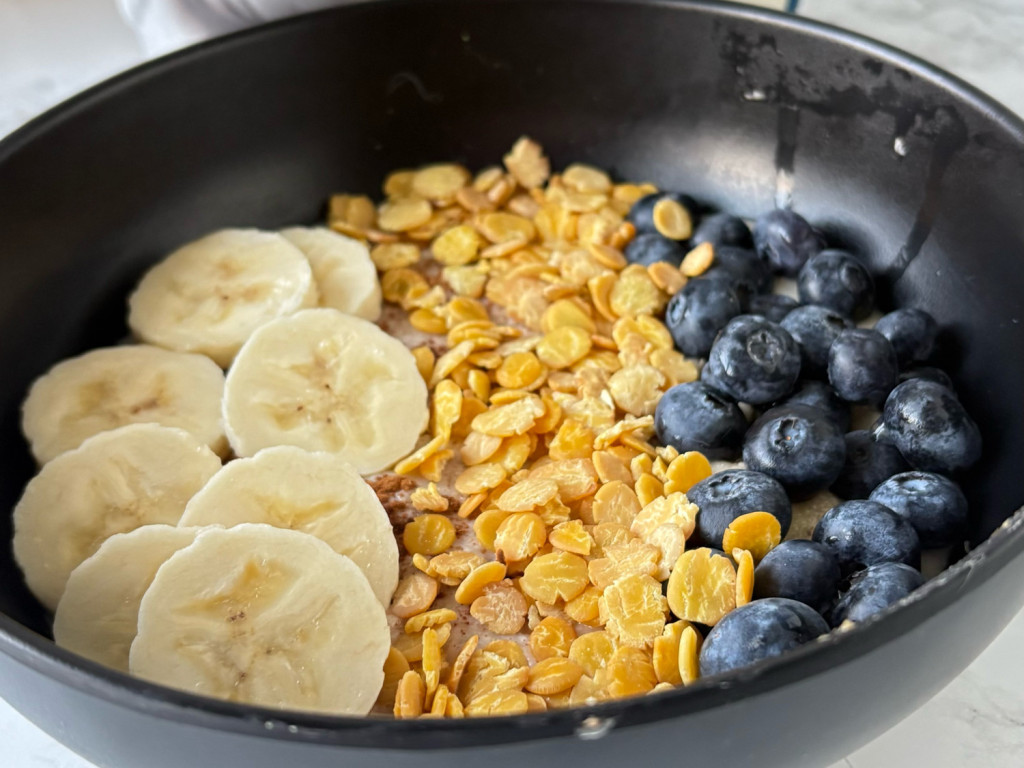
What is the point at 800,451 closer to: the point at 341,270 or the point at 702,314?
the point at 702,314

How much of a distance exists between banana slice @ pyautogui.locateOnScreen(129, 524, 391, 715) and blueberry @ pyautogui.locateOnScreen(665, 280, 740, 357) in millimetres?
521

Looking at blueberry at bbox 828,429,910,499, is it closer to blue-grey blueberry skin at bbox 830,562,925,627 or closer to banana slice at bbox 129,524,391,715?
blue-grey blueberry skin at bbox 830,562,925,627

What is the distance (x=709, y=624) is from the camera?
86 centimetres

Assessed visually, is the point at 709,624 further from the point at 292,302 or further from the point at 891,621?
the point at 292,302

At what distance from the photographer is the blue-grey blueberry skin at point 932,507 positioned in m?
0.91

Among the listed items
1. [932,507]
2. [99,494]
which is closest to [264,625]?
[99,494]

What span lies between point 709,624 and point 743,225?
0.61m

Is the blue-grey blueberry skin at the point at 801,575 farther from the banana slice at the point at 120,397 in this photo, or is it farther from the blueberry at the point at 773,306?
the banana slice at the point at 120,397

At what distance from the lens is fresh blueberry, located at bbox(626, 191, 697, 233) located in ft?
4.29

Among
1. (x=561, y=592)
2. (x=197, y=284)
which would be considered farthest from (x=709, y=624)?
(x=197, y=284)

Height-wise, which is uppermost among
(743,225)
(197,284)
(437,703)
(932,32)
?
(932,32)

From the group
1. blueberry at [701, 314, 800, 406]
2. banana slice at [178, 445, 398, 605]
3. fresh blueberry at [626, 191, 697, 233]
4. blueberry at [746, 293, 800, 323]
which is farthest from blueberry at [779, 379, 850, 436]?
banana slice at [178, 445, 398, 605]

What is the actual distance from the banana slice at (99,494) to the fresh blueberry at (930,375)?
0.75 metres

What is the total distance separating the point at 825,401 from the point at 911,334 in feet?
0.41
